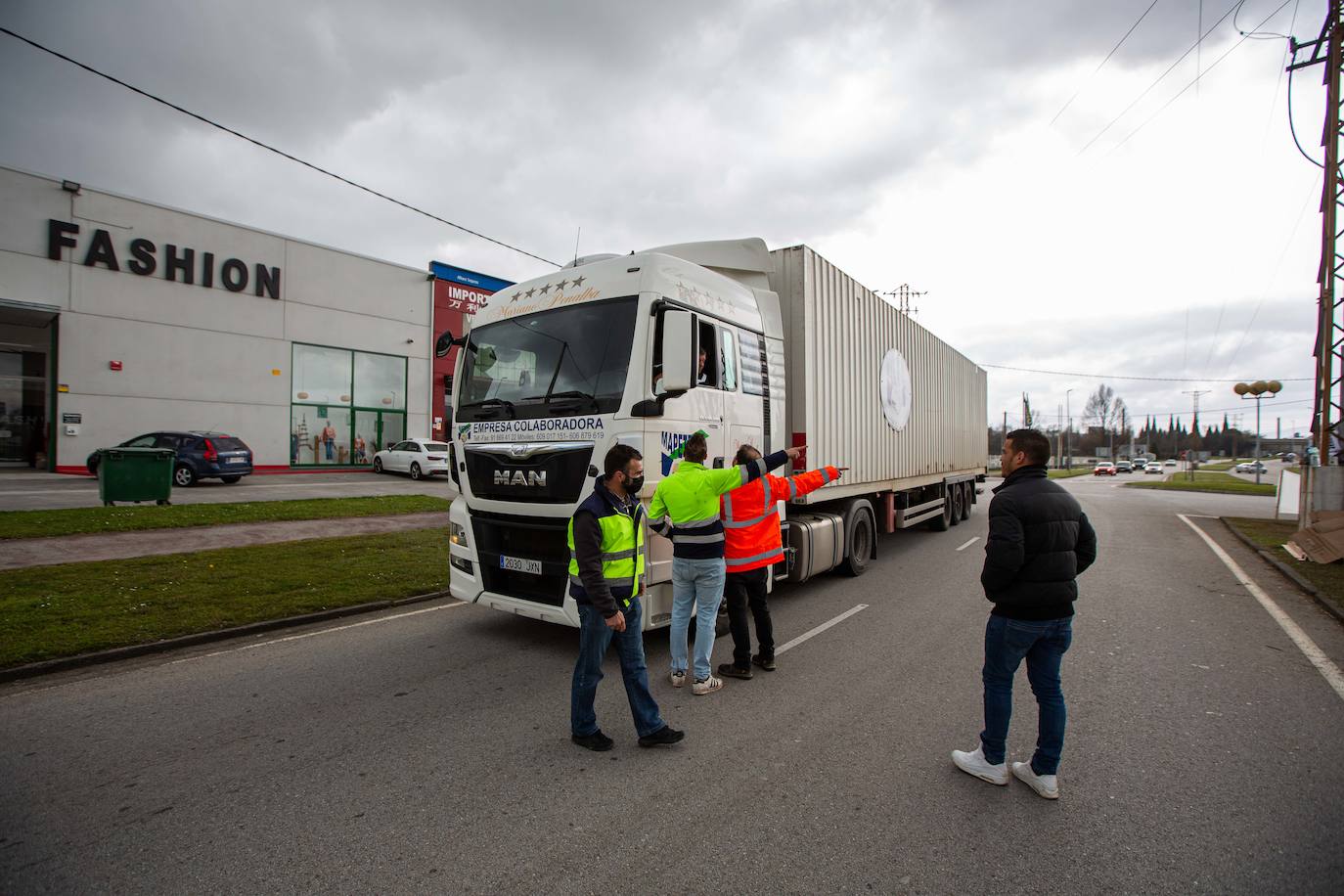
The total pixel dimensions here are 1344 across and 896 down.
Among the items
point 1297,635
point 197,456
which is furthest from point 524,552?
point 197,456

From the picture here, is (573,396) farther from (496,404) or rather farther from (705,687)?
(705,687)

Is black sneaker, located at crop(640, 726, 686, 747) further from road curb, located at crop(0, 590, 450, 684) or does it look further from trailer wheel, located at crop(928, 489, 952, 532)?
trailer wheel, located at crop(928, 489, 952, 532)

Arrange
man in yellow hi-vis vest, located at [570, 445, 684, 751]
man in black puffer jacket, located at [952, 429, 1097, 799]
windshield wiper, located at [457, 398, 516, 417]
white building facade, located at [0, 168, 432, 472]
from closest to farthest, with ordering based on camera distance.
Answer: man in black puffer jacket, located at [952, 429, 1097, 799] < man in yellow hi-vis vest, located at [570, 445, 684, 751] < windshield wiper, located at [457, 398, 516, 417] < white building facade, located at [0, 168, 432, 472]

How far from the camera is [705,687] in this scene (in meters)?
4.39

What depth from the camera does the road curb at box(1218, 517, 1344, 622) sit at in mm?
6660

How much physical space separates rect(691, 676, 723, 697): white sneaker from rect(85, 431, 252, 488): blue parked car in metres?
17.1

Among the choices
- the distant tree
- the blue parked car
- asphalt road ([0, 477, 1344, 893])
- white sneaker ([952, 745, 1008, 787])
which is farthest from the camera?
the distant tree

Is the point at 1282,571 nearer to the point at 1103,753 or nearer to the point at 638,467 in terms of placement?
the point at 1103,753

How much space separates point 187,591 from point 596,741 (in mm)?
5702

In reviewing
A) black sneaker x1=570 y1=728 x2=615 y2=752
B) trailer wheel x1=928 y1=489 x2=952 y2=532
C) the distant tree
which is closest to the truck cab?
black sneaker x1=570 y1=728 x2=615 y2=752

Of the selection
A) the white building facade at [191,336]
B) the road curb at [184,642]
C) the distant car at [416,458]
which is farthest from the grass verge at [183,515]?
the white building facade at [191,336]

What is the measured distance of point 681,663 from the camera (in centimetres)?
448

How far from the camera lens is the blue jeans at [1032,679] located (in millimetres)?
3057

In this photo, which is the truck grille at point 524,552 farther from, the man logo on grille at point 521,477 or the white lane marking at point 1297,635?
the white lane marking at point 1297,635
